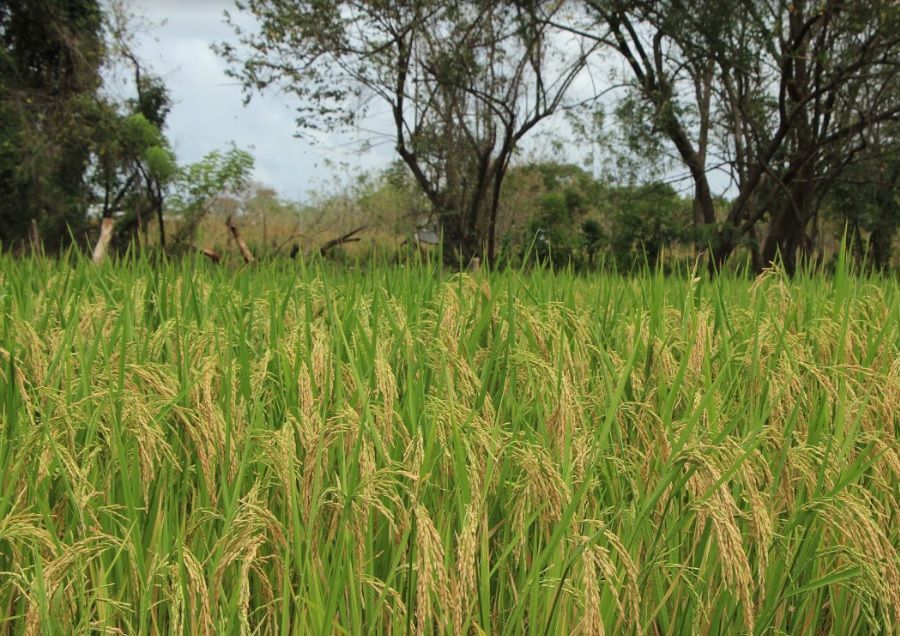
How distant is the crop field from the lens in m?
1.30

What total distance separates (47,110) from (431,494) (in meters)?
15.3

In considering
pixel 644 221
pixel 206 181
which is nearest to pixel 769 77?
pixel 644 221

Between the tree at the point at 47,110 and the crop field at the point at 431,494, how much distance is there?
43.3 feet

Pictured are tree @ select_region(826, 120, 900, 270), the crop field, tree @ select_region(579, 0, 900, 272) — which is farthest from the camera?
tree @ select_region(826, 120, 900, 270)

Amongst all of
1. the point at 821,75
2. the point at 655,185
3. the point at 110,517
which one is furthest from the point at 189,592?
the point at 655,185

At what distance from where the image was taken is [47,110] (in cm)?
1403

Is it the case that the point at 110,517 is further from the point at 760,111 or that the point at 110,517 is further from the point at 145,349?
the point at 760,111

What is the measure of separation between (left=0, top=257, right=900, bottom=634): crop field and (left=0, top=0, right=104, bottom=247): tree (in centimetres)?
1319

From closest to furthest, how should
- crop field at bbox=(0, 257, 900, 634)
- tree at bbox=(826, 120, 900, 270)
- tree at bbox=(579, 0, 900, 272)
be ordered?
crop field at bbox=(0, 257, 900, 634) → tree at bbox=(579, 0, 900, 272) → tree at bbox=(826, 120, 900, 270)

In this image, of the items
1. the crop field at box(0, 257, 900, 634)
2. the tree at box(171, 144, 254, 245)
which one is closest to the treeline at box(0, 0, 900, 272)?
the tree at box(171, 144, 254, 245)

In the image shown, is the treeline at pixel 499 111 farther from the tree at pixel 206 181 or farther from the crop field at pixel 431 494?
the crop field at pixel 431 494

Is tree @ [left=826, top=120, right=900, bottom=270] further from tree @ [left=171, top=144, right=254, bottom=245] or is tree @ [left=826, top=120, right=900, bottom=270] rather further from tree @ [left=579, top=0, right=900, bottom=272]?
tree @ [left=171, top=144, right=254, bottom=245]

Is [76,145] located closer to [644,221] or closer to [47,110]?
[47,110]

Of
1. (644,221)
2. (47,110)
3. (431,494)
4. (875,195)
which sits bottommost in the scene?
(431,494)
